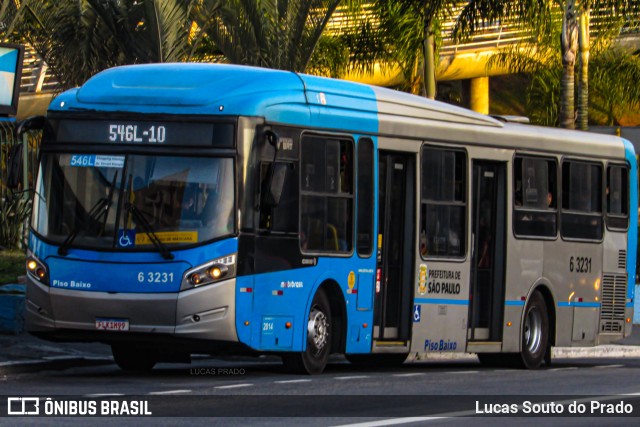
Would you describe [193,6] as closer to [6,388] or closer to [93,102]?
[93,102]

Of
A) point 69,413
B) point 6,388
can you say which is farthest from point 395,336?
point 69,413

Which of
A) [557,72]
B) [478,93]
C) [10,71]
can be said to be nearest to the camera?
[10,71]

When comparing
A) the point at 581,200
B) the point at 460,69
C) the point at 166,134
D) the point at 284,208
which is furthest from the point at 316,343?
the point at 460,69

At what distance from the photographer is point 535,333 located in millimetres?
20984

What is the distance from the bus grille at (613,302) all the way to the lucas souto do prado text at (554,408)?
855cm

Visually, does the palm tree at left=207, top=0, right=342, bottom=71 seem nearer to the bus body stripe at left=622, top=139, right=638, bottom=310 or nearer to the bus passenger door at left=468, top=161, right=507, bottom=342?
the bus body stripe at left=622, top=139, right=638, bottom=310

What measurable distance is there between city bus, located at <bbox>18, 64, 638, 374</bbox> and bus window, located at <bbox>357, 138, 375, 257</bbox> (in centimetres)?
3

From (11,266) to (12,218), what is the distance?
3103 mm

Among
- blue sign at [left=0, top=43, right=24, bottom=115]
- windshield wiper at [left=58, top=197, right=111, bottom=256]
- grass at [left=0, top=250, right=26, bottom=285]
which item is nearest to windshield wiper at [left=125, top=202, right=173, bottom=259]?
windshield wiper at [left=58, top=197, right=111, bottom=256]

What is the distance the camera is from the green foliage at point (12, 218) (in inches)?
1025

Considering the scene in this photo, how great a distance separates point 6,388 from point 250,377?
3.24m

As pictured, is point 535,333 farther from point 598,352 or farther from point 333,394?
point 333,394

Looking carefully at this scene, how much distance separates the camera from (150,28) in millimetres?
24156

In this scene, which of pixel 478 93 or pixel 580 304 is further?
pixel 478 93
